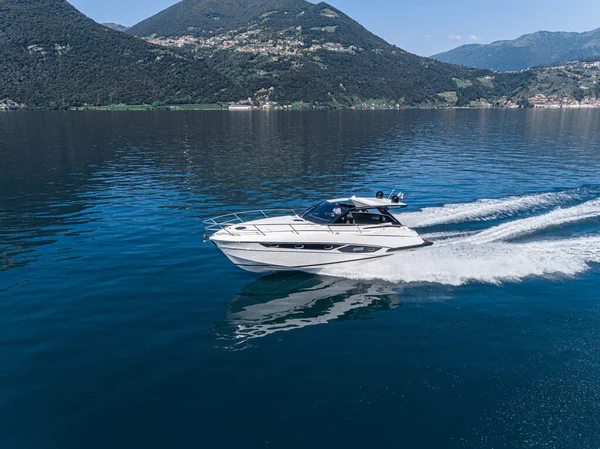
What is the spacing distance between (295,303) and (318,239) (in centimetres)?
299

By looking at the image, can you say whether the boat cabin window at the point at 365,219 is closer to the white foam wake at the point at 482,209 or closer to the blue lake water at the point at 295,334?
the blue lake water at the point at 295,334

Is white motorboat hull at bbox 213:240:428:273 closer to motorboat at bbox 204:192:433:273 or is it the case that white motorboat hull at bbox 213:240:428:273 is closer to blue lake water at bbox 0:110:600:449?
motorboat at bbox 204:192:433:273

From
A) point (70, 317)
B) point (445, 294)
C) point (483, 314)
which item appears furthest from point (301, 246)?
point (70, 317)

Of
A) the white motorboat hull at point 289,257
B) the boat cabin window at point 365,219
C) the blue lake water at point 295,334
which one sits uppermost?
the boat cabin window at point 365,219

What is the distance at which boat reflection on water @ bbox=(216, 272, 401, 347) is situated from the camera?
13.0 metres

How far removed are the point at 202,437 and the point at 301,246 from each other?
8891mm

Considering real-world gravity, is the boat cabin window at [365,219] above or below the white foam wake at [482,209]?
above

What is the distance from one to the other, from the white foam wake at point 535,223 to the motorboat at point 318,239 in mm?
4756

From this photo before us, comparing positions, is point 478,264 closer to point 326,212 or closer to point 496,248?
point 496,248

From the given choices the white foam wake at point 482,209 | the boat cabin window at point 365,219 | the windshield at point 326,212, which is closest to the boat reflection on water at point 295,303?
the windshield at point 326,212

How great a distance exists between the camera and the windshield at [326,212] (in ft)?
56.8

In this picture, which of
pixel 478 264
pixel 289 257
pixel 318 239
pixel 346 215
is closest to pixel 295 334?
pixel 289 257

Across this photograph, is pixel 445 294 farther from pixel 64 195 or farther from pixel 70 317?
pixel 64 195

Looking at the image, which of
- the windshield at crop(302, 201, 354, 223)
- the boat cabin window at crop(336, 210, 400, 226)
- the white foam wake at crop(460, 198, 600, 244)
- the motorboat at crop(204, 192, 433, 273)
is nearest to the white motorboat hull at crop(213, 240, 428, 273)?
the motorboat at crop(204, 192, 433, 273)
